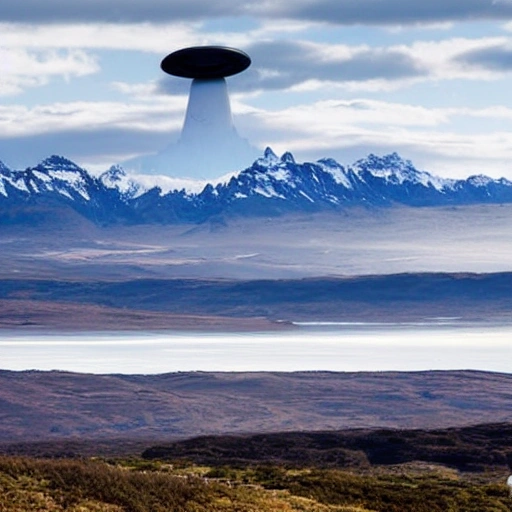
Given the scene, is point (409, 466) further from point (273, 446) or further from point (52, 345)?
point (52, 345)

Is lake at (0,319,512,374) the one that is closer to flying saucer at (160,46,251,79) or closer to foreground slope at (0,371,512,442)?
foreground slope at (0,371,512,442)

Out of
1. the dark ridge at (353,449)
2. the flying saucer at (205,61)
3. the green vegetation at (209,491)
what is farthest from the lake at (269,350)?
the green vegetation at (209,491)

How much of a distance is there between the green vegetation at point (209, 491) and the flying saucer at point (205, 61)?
328 feet

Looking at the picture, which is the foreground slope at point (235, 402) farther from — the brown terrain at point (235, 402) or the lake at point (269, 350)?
the lake at point (269, 350)

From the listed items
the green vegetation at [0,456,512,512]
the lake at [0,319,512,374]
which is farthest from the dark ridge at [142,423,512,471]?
the lake at [0,319,512,374]

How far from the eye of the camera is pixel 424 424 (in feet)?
329

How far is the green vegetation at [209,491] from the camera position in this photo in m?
31.9

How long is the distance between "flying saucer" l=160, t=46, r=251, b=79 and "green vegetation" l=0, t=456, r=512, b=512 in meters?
100.0

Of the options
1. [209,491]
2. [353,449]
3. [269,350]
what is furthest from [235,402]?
[209,491]

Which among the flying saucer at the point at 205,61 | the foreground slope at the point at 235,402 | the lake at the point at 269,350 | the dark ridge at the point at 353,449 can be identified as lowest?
the dark ridge at the point at 353,449

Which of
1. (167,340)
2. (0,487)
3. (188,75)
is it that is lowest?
(0,487)

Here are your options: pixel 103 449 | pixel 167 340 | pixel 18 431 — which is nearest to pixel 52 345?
pixel 167 340

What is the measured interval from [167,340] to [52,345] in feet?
46.8

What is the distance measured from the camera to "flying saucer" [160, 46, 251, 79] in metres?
141
